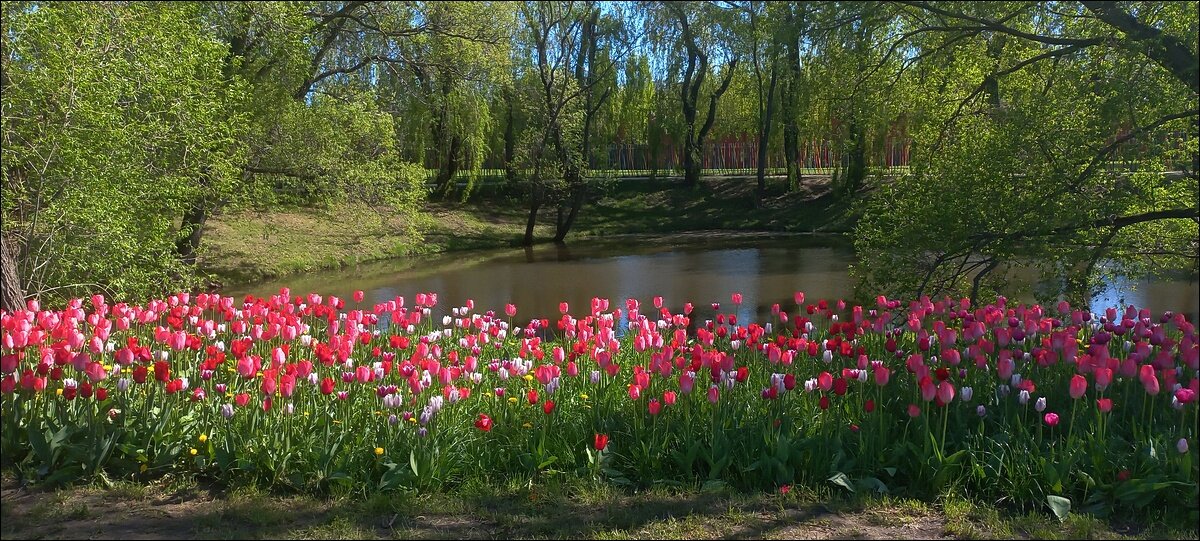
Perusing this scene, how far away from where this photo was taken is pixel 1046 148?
8.95m

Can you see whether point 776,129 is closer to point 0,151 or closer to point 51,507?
point 0,151

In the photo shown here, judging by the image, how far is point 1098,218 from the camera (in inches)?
337

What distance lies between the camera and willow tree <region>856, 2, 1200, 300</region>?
7.84 metres

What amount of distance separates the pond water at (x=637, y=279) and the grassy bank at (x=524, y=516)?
6.67 metres

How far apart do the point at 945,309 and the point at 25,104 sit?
30.0 ft

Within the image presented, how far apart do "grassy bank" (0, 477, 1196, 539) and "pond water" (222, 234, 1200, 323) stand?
6672 mm

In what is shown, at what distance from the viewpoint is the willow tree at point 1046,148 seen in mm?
7844

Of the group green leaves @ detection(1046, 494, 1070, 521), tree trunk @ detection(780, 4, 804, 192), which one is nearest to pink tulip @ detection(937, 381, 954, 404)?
green leaves @ detection(1046, 494, 1070, 521)

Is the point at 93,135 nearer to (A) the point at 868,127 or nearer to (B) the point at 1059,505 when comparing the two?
(A) the point at 868,127

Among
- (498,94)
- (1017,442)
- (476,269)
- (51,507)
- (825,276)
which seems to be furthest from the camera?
(498,94)

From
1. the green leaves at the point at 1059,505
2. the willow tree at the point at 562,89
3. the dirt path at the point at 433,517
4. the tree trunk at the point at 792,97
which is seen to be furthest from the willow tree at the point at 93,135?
the willow tree at the point at 562,89

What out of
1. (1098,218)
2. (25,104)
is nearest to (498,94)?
(25,104)

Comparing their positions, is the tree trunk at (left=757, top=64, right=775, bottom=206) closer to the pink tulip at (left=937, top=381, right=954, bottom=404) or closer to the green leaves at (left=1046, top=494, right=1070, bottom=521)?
the pink tulip at (left=937, top=381, right=954, bottom=404)

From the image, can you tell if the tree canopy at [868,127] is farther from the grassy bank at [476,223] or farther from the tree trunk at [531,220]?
the tree trunk at [531,220]
